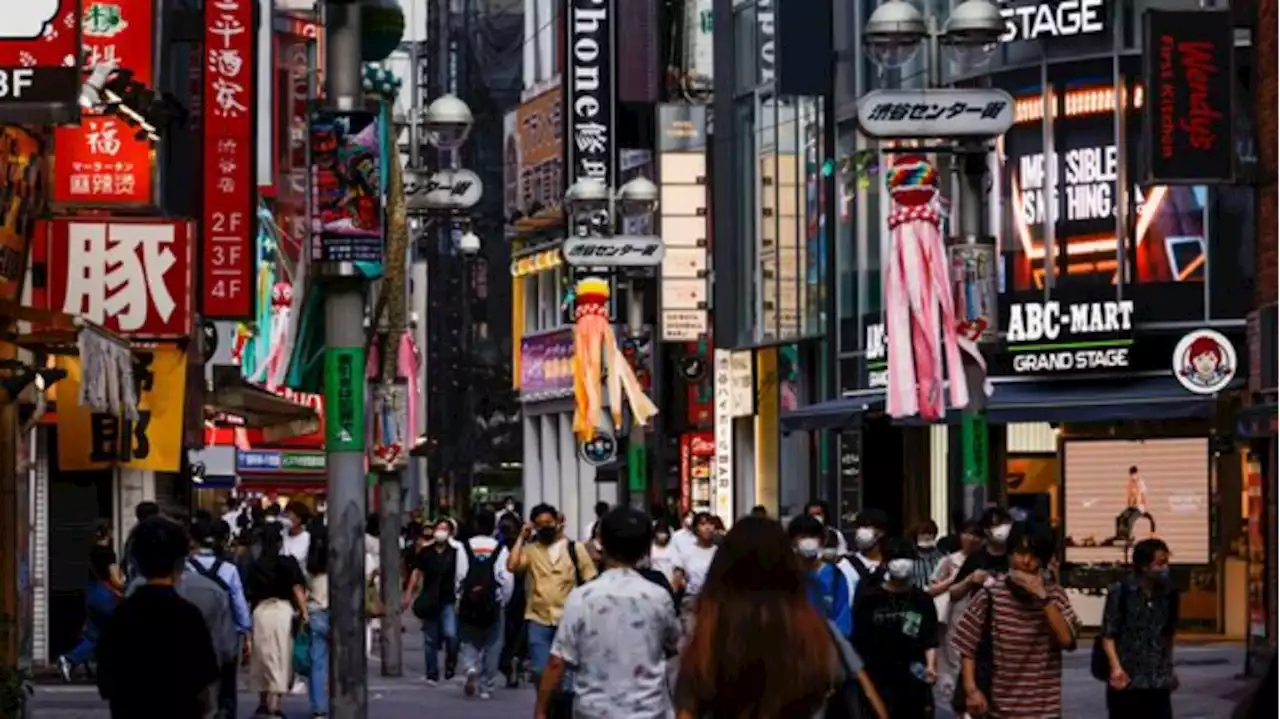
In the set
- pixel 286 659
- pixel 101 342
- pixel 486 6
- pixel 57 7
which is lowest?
pixel 286 659

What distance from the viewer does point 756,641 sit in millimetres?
9648

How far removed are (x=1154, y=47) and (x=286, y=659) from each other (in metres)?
12.7

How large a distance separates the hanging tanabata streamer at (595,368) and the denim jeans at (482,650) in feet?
26.3

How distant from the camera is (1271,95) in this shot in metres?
31.7

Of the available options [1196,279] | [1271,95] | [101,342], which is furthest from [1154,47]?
[101,342]

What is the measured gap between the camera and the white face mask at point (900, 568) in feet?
→ 54.5

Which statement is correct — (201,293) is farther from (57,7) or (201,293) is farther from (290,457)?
(290,457)

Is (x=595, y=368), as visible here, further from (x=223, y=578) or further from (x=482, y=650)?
(x=223, y=578)

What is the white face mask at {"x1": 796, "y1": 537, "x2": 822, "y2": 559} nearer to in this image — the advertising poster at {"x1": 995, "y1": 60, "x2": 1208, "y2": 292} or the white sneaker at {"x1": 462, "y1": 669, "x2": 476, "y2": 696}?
the white sneaker at {"x1": 462, "y1": 669, "x2": 476, "y2": 696}

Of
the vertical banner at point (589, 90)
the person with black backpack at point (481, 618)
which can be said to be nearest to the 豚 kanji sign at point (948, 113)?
the person with black backpack at point (481, 618)

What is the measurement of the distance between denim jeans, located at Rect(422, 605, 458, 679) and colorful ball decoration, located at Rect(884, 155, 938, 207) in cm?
739

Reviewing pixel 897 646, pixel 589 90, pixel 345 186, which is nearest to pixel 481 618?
pixel 345 186

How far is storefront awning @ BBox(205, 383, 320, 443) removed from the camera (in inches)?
1453

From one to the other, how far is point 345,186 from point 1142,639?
640 cm
